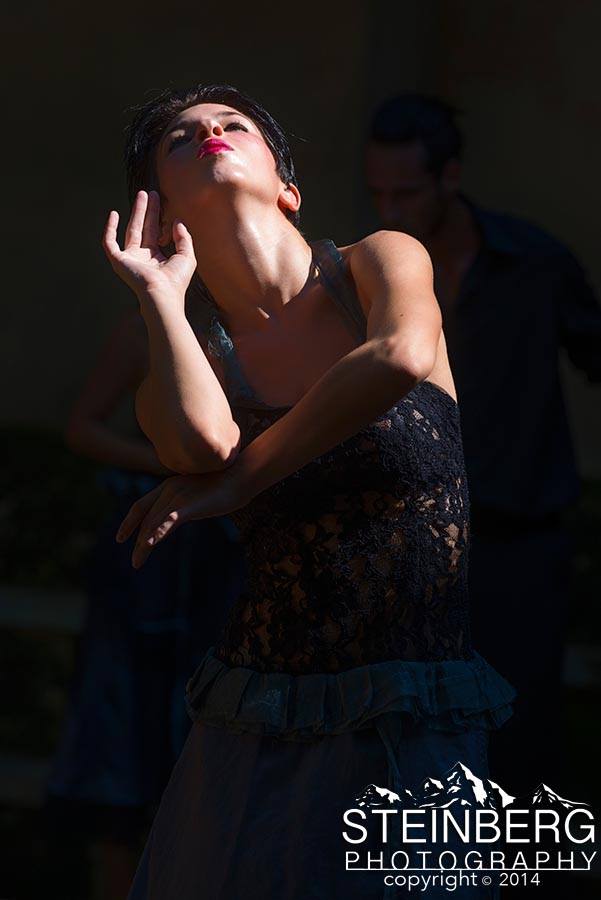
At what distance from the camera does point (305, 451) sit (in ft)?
7.45

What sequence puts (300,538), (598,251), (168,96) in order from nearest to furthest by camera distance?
(300,538) → (168,96) → (598,251)

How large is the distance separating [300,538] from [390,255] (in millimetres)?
456

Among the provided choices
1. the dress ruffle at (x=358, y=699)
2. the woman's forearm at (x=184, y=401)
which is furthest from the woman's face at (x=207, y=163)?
the dress ruffle at (x=358, y=699)

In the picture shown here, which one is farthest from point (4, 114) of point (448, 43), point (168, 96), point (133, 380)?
point (168, 96)

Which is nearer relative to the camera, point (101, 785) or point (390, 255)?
point (390, 255)

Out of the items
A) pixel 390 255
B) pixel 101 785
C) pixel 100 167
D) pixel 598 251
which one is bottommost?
pixel 101 785

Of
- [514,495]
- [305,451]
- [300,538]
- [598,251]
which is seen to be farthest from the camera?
[598,251]

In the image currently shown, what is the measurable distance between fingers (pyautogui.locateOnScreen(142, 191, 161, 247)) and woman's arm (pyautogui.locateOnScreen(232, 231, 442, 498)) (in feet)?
1.23

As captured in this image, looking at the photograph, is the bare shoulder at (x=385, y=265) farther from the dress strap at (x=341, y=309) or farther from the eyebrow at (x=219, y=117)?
the eyebrow at (x=219, y=117)

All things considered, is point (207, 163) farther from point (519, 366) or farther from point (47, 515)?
point (47, 515)

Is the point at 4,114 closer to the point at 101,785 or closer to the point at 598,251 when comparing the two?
the point at 598,251

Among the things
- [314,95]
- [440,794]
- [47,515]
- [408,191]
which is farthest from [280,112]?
[440,794]

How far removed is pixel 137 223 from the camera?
2.49m

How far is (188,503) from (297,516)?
186 millimetres
